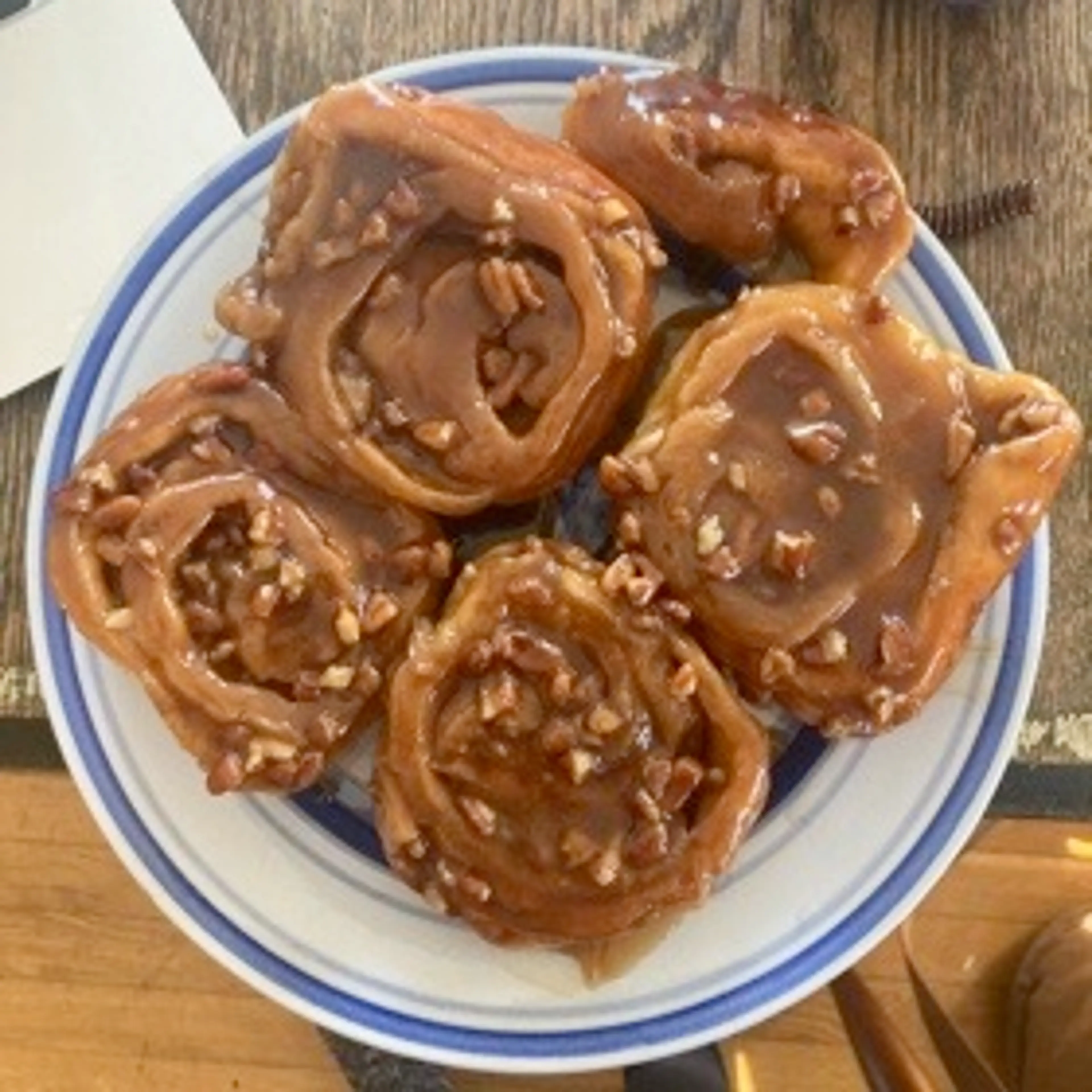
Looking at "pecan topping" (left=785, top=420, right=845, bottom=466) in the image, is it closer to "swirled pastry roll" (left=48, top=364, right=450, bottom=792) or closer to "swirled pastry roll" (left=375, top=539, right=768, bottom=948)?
"swirled pastry roll" (left=375, top=539, right=768, bottom=948)

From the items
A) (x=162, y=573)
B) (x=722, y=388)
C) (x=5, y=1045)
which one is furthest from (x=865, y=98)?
(x=5, y=1045)

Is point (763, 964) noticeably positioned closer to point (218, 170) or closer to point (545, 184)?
point (545, 184)

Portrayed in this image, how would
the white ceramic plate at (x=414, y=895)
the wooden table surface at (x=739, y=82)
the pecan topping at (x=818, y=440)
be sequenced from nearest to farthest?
the pecan topping at (x=818, y=440)
the white ceramic plate at (x=414, y=895)
the wooden table surface at (x=739, y=82)

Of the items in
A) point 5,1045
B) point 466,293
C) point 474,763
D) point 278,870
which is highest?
point 466,293

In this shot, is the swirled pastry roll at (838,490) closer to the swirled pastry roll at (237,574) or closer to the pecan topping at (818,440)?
the pecan topping at (818,440)

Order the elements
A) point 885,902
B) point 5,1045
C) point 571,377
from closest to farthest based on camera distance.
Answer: point 571,377, point 885,902, point 5,1045

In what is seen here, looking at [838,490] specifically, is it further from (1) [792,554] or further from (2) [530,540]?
(2) [530,540]

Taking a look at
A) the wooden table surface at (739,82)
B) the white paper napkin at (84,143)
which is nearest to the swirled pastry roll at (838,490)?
the wooden table surface at (739,82)

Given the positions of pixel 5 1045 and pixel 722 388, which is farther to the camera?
pixel 5 1045

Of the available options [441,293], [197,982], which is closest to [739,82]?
[441,293]
